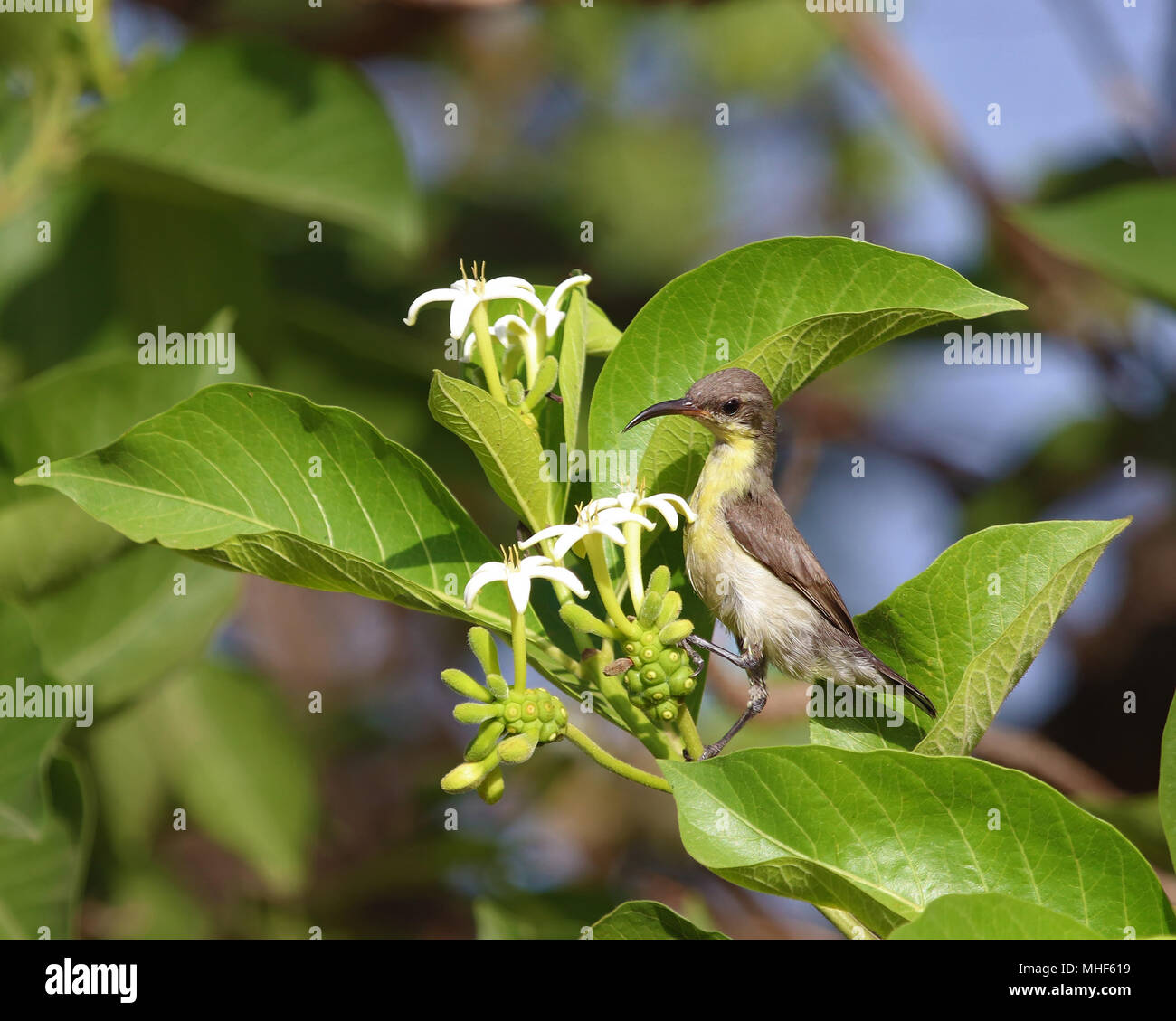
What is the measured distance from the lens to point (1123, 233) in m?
3.08

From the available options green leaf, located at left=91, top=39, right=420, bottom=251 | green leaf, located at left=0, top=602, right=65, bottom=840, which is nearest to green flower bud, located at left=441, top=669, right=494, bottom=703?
green leaf, located at left=0, top=602, right=65, bottom=840

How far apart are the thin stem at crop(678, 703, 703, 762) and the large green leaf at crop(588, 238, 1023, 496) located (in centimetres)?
34

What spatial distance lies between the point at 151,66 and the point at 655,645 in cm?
241

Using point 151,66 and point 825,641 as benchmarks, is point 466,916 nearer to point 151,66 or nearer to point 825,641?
point 825,641

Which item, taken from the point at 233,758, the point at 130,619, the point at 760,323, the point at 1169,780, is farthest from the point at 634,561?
the point at 233,758

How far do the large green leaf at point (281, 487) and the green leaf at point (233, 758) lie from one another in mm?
2108

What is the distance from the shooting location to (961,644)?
1.64 m

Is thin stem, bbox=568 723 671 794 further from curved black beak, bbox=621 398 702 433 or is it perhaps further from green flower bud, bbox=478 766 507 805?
curved black beak, bbox=621 398 702 433

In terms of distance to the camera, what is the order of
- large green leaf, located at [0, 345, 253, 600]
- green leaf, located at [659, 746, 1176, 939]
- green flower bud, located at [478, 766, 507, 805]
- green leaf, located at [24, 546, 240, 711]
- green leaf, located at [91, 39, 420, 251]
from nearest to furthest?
green leaf, located at [659, 746, 1176, 939], green flower bud, located at [478, 766, 507, 805], large green leaf, located at [0, 345, 253, 600], green leaf, located at [24, 546, 240, 711], green leaf, located at [91, 39, 420, 251]

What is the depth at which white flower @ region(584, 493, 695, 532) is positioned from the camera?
1.53 meters

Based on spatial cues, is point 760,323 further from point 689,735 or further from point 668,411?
point 689,735

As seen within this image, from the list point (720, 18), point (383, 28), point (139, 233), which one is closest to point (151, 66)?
point (139, 233)

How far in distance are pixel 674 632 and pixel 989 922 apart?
488 millimetres
